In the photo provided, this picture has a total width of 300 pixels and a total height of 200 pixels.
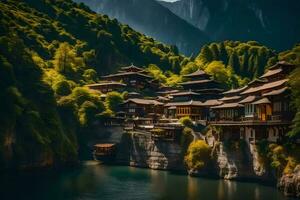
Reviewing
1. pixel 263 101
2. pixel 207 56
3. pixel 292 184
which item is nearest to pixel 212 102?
pixel 263 101

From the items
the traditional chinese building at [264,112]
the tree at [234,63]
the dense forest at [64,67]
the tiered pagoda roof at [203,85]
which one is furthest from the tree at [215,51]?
the traditional chinese building at [264,112]

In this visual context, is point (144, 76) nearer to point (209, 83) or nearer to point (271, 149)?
point (209, 83)

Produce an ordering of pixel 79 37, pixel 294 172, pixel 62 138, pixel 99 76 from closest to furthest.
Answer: pixel 294 172 < pixel 62 138 < pixel 99 76 < pixel 79 37

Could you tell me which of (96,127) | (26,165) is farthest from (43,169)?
(96,127)

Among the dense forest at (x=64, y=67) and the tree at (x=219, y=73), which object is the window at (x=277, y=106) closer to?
the dense forest at (x=64, y=67)

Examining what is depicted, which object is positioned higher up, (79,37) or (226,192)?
(79,37)

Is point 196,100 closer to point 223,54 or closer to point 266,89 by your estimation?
point 266,89

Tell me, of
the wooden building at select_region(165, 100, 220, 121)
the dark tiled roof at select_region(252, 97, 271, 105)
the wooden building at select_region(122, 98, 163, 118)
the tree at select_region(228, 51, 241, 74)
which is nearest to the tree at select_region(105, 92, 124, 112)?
the wooden building at select_region(122, 98, 163, 118)

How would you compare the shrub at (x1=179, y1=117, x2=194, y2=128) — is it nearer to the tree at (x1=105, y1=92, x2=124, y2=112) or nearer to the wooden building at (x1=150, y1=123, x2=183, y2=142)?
the wooden building at (x1=150, y1=123, x2=183, y2=142)
